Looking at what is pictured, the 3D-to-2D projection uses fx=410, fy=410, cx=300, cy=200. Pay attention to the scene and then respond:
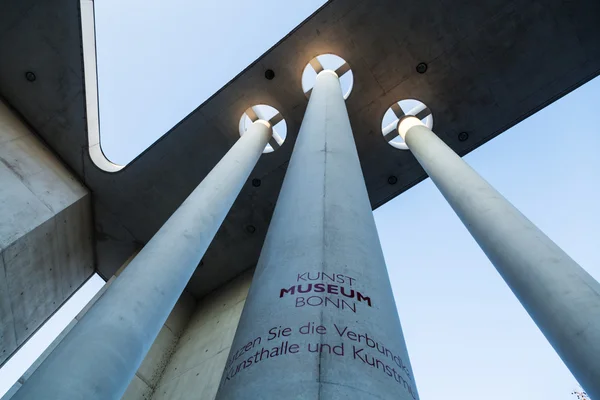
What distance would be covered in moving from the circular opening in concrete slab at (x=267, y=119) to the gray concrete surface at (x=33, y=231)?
6364 millimetres

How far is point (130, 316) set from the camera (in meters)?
5.21

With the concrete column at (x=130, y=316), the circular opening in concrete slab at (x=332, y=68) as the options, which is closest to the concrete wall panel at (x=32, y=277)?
the concrete column at (x=130, y=316)

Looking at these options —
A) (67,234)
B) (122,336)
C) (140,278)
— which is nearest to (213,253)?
(67,234)

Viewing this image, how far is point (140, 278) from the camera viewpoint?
6004 mm

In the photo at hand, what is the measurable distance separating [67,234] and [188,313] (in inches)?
226

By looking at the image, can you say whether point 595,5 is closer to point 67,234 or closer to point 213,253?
point 213,253

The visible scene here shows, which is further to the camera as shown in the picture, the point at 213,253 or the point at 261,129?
the point at 213,253

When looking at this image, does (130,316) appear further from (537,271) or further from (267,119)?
(267,119)

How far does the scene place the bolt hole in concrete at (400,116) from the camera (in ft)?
46.2

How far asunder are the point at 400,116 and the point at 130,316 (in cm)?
1156

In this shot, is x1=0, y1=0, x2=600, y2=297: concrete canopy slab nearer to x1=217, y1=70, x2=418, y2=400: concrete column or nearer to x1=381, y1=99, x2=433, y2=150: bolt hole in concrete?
x1=381, y1=99, x2=433, y2=150: bolt hole in concrete

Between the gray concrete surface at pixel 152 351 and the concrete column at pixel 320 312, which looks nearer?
the concrete column at pixel 320 312

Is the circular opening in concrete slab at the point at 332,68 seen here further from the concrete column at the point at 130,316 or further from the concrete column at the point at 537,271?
the concrete column at the point at 130,316

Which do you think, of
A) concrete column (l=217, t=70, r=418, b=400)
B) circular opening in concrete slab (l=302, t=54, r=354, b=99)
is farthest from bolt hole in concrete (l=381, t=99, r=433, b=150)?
concrete column (l=217, t=70, r=418, b=400)
